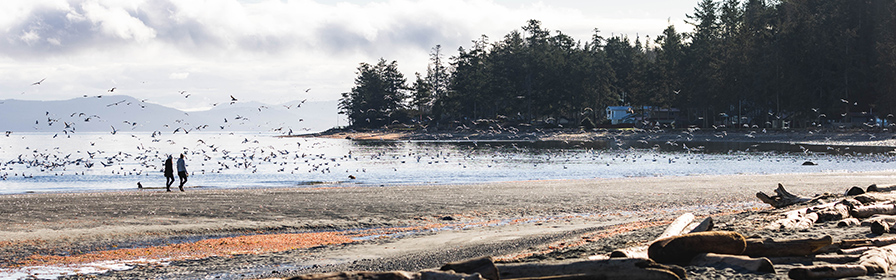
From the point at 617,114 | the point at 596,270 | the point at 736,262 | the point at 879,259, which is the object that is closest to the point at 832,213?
the point at 879,259

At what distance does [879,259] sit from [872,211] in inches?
246

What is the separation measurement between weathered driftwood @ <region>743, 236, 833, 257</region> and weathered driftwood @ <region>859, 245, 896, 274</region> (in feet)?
1.81

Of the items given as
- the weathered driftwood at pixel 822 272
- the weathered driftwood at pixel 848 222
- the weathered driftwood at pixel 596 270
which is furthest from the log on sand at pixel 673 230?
the weathered driftwood at pixel 848 222

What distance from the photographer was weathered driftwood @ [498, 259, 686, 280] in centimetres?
863

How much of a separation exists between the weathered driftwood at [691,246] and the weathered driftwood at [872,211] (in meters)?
6.30

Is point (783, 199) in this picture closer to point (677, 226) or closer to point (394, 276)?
point (677, 226)

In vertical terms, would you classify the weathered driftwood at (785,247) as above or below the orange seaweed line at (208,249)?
above

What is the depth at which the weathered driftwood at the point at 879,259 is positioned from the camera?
9.15 m

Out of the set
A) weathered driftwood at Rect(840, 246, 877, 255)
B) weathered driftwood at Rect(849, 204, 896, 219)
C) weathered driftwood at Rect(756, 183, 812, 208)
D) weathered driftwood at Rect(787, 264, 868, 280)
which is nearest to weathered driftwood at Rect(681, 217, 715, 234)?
weathered driftwood at Rect(840, 246, 877, 255)

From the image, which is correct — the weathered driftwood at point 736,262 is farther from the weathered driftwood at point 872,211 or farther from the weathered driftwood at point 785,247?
the weathered driftwood at point 872,211

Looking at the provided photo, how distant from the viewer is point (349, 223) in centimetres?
2048

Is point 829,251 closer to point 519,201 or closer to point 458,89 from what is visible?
→ point 519,201

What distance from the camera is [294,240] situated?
17.2 metres

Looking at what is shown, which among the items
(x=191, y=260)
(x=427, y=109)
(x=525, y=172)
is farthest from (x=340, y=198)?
(x=427, y=109)
